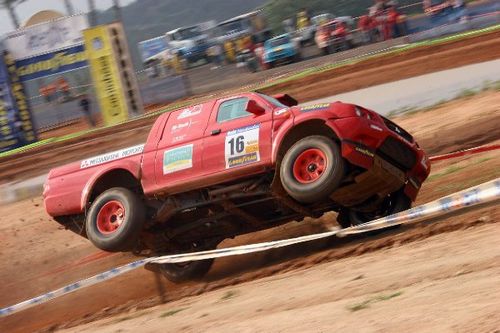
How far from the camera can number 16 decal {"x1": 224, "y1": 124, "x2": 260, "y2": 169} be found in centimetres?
905

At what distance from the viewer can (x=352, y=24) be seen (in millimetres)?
32719

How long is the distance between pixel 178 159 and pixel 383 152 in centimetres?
233

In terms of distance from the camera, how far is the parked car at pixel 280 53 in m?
31.9

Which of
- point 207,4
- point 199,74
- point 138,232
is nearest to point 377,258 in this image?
point 138,232

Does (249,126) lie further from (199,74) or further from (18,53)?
(199,74)

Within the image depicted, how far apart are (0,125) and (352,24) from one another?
14.6m

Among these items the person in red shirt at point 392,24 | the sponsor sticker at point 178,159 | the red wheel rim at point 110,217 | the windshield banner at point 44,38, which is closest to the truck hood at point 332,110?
the sponsor sticker at point 178,159

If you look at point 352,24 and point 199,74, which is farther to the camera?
point 199,74

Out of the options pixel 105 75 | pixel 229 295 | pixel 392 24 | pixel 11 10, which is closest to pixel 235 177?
pixel 229 295

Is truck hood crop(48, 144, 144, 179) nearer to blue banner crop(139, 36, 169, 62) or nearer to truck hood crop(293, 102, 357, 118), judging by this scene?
truck hood crop(293, 102, 357, 118)

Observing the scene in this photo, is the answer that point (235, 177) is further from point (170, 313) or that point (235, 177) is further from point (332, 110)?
point (170, 313)

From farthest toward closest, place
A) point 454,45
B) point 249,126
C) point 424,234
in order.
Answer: point 454,45
point 249,126
point 424,234

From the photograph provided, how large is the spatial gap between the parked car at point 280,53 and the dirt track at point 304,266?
54.4ft

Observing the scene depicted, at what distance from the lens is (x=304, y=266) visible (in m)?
8.84
